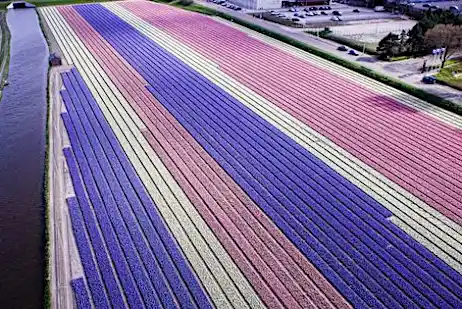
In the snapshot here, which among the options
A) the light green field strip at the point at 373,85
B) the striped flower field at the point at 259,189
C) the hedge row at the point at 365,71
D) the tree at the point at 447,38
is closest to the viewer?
the striped flower field at the point at 259,189

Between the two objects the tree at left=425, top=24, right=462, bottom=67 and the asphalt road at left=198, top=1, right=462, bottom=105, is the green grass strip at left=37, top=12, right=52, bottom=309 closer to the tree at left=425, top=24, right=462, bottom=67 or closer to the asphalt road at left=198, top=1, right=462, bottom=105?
the asphalt road at left=198, top=1, right=462, bottom=105

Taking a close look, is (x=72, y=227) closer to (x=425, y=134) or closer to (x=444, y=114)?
(x=425, y=134)

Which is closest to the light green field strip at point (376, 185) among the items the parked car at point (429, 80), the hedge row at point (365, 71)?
the hedge row at point (365, 71)

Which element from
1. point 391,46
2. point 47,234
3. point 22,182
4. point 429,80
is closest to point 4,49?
point 22,182

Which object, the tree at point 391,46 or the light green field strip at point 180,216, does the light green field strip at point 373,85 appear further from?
the light green field strip at point 180,216

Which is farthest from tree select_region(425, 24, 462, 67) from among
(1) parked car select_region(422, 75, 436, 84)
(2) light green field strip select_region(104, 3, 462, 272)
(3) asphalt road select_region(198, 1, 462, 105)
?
(2) light green field strip select_region(104, 3, 462, 272)

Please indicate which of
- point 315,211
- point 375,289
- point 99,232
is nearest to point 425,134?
point 315,211
